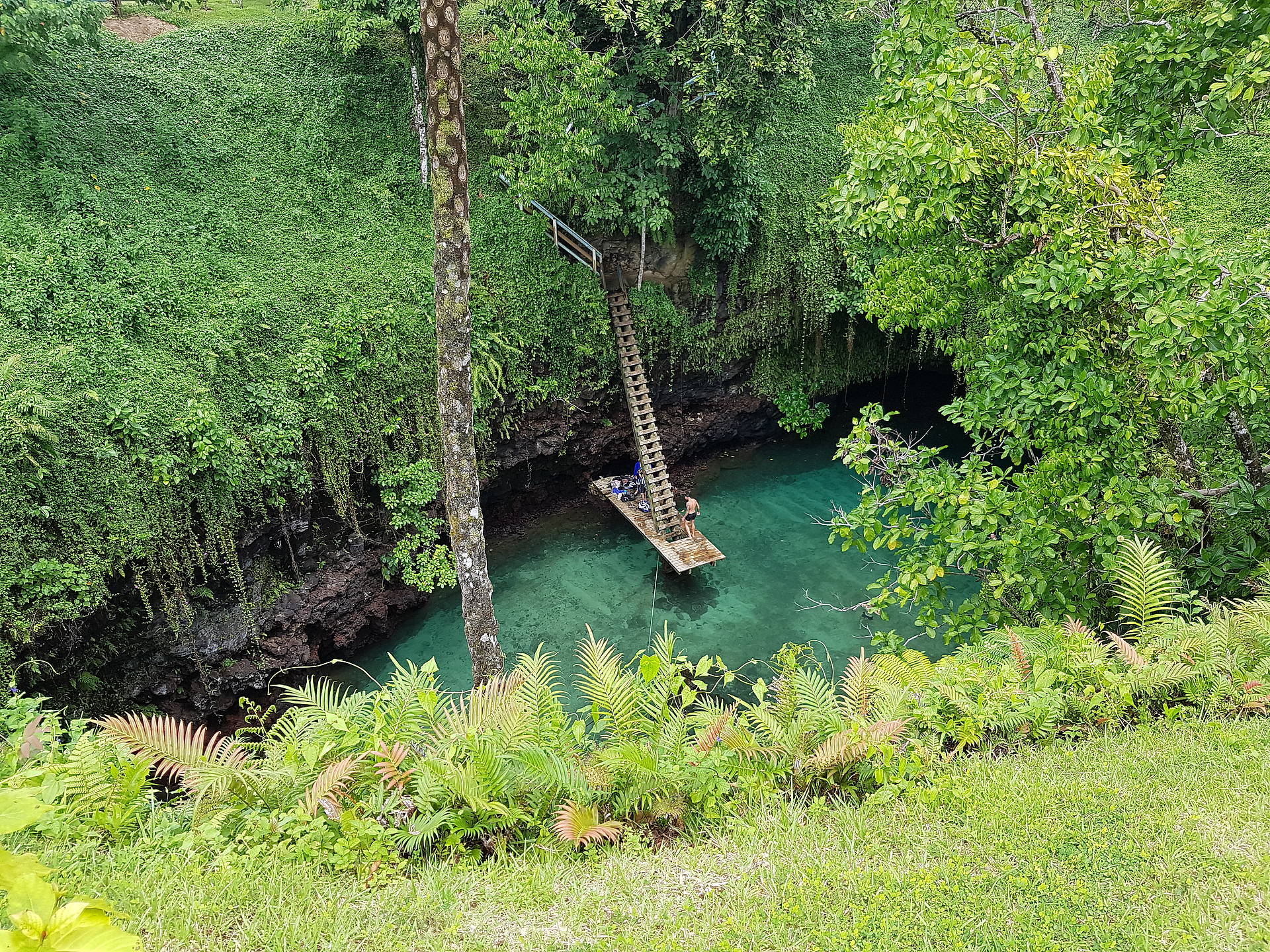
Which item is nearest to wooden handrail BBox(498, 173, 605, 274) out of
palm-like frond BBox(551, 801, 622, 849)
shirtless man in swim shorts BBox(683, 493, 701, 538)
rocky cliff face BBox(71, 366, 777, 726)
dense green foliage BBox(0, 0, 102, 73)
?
rocky cliff face BBox(71, 366, 777, 726)

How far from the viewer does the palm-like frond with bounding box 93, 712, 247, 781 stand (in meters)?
4.30

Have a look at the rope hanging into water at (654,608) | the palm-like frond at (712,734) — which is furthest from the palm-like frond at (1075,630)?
the rope hanging into water at (654,608)

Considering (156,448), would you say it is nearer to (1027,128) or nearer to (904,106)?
(904,106)

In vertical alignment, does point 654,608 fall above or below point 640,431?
below

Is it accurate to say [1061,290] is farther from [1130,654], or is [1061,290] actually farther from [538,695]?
[538,695]

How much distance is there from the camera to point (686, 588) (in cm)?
1190

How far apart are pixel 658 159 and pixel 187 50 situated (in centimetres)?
850

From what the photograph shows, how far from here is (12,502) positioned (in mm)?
7836

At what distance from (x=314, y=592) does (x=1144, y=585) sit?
9491 mm

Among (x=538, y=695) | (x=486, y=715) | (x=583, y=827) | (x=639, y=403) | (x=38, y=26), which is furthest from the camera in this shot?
(x=639, y=403)

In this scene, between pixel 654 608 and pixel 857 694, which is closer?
pixel 857 694

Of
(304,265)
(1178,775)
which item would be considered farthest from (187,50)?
(1178,775)

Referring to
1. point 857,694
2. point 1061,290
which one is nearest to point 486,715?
point 857,694

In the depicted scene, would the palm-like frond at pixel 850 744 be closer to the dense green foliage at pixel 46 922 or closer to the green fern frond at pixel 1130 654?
the green fern frond at pixel 1130 654
